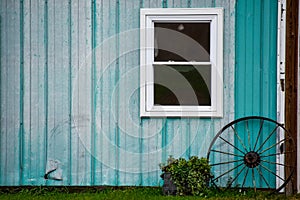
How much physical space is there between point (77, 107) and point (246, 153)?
6.12 feet

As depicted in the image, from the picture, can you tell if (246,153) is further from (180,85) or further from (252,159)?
(180,85)

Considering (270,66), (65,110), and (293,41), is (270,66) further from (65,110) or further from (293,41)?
(65,110)

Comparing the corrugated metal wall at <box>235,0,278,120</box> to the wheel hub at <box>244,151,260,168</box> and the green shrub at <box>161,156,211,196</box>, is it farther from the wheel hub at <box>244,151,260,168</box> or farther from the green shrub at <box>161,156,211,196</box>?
the green shrub at <box>161,156,211,196</box>

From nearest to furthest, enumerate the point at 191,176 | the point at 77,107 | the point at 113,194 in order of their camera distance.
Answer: the point at 191,176 → the point at 113,194 → the point at 77,107

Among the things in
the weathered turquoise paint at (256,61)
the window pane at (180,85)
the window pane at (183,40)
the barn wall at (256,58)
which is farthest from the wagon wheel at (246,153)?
the window pane at (183,40)

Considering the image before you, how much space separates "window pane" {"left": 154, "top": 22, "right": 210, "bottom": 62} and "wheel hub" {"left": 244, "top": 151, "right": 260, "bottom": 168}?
1109mm

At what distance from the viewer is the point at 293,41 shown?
19.0 ft

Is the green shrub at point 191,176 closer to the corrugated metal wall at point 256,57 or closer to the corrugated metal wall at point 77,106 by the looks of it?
the corrugated metal wall at point 77,106

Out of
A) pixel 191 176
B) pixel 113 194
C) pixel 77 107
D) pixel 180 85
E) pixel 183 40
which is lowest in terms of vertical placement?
pixel 113 194

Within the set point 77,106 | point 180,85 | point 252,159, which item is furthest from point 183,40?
point 252,159

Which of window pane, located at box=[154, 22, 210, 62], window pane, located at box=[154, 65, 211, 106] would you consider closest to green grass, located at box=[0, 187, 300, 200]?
window pane, located at box=[154, 65, 211, 106]

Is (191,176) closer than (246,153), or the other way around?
(191,176)

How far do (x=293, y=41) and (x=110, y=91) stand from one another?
198 cm

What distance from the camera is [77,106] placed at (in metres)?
6.15
